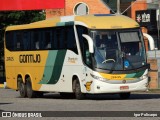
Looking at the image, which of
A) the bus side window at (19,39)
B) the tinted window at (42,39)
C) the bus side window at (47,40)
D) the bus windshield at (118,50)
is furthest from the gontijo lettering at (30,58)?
the bus windshield at (118,50)

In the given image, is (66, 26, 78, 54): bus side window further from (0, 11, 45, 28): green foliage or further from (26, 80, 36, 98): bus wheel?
(0, 11, 45, 28): green foliage

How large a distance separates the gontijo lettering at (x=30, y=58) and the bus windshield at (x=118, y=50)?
4.74m

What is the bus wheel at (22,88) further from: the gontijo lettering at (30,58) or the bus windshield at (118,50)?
the bus windshield at (118,50)

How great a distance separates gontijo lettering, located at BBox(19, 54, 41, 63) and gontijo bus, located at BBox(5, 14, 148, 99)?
54mm

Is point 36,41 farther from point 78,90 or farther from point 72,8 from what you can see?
point 72,8

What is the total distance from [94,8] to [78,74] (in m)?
51.4

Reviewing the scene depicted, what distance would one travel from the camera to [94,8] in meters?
80.6

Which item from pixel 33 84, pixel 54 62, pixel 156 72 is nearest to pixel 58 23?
pixel 54 62

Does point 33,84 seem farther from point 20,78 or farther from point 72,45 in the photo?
point 72,45

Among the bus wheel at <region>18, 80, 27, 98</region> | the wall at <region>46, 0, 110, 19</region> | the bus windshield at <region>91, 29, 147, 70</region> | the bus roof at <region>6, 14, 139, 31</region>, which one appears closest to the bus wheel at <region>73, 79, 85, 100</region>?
the bus windshield at <region>91, 29, 147, 70</region>

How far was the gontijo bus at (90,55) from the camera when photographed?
2838 cm

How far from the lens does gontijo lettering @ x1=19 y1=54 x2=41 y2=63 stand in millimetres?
32700

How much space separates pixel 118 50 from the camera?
2848 cm

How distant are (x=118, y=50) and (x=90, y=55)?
110cm
